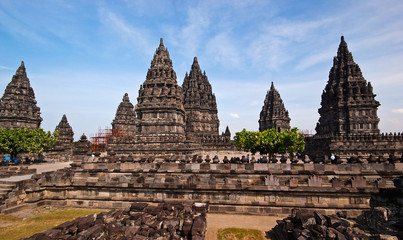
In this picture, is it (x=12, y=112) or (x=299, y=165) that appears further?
(x=12, y=112)

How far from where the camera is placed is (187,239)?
325 inches

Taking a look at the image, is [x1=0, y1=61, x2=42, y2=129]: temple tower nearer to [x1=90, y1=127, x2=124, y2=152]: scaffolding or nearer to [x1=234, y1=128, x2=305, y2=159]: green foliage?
[x1=90, y1=127, x2=124, y2=152]: scaffolding

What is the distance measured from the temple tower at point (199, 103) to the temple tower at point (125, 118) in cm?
1668

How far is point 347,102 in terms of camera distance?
3859 centimetres

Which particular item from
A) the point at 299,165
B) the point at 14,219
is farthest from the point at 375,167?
the point at 14,219

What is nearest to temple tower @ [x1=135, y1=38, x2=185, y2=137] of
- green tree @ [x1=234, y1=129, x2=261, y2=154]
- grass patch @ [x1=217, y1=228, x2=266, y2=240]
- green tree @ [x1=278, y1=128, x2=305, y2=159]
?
green tree @ [x1=234, y1=129, x2=261, y2=154]

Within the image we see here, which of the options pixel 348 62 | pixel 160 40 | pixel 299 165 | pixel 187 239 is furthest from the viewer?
pixel 348 62

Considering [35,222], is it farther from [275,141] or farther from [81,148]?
[275,141]

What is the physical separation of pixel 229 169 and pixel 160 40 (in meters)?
31.0

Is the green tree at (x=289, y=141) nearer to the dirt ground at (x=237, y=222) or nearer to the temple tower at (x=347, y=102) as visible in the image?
the dirt ground at (x=237, y=222)

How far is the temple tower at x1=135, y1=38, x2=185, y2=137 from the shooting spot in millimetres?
33688

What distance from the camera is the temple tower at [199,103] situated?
56531 mm

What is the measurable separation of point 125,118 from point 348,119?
5190cm

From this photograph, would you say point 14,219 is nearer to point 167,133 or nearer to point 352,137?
point 167,133
